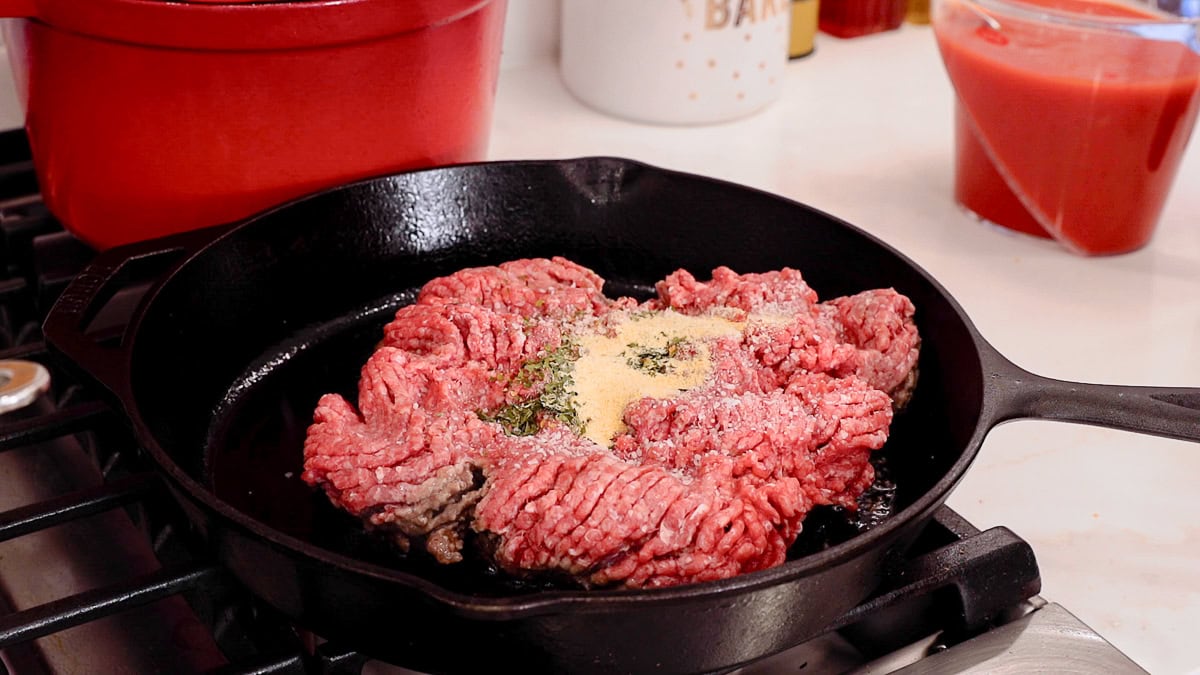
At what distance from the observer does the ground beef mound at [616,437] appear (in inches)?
33.4

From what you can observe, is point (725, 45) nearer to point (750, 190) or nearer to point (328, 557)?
point (750, 190)

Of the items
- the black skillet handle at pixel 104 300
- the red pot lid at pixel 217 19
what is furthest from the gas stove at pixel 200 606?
the red pot lid at pixel 217 19

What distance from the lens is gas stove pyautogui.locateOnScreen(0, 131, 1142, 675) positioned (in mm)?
841

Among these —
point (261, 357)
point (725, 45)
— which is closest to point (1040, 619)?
point (261, 357)

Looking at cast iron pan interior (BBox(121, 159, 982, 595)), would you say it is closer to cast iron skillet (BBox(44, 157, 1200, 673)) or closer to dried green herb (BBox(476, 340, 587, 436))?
cast iron skillet (BBox(44, 157, 1200, 673))

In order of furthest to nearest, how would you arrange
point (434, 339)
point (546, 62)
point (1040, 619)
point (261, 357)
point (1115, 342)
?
point (546, 62) < point (1115, 342) < point (261, 357) < point (434, 339) < point (1040, 619)

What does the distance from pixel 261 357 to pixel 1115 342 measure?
3.05ft

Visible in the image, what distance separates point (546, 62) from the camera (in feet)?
6.67

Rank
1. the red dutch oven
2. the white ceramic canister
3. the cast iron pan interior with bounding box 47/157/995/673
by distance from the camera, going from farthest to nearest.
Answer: the white ceramic canister < the red dutch oven < the cast iron pan interior with bounding box 47/157/995/673

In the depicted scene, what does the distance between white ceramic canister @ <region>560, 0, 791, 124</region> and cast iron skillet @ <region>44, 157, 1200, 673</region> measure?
1.61 ft

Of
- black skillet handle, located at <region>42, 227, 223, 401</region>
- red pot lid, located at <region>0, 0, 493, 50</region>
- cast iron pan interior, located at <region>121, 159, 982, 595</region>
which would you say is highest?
red pot lid, located at <region>0, 0, 493, 50</region>

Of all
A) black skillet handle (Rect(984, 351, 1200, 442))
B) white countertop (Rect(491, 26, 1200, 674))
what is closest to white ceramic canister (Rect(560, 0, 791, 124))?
white countertop (Rect(491, 26, 1200, 674))

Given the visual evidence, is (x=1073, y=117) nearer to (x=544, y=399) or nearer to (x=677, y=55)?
(x=677, y=55)

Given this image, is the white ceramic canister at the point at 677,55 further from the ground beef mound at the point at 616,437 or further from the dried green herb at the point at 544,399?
the dried green herb at the point at 544,399
